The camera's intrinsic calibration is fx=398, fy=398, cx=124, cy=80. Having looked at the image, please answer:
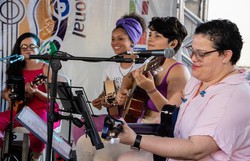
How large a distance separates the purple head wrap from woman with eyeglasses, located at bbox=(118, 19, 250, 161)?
157 cm

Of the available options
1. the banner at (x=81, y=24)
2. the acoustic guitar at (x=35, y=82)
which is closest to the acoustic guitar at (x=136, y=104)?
the acoustic guitar at (x=35, y=82)

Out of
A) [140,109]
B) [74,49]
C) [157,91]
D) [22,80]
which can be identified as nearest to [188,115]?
[157,91]

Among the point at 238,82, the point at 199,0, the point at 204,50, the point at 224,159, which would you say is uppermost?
the point at 199,0

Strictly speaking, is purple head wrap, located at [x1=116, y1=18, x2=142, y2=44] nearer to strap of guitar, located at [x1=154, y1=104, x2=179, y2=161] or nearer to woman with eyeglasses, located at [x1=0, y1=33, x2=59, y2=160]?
woman with eyeglasses, located at [x1=0, y1=33, x2=59, y2=160]

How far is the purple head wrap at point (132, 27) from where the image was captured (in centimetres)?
336

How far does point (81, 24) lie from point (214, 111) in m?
2.30

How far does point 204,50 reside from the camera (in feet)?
5.72

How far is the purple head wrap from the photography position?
3.36 m

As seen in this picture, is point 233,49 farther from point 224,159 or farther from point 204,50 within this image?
point 224,159

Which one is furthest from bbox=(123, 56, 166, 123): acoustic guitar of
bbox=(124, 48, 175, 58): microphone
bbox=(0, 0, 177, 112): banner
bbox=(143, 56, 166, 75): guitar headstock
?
bbox=(0, 0, 177, 112): banner

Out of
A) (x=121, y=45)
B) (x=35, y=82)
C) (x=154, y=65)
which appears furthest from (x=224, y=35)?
(x=35, y=82)

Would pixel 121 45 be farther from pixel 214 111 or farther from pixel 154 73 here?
pixel 214 111

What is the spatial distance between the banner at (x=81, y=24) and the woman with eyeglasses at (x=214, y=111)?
78.9 inches

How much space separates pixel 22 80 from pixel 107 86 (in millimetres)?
651
